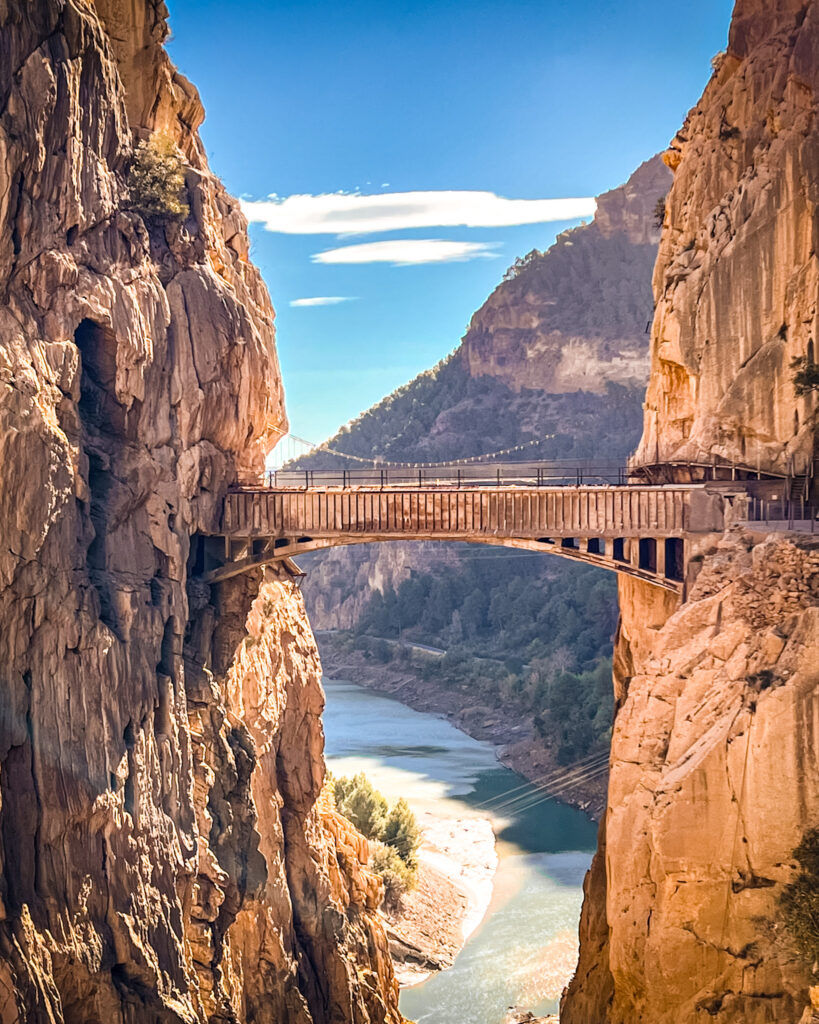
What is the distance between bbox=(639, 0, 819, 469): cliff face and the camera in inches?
1001

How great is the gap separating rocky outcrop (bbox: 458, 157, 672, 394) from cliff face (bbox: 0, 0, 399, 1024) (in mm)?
82600

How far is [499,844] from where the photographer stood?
4938cm

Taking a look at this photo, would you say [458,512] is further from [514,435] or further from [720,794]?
[514,435]

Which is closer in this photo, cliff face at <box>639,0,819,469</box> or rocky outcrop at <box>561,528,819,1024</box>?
rocky outcrop at <box>561,528,819,1024</box>

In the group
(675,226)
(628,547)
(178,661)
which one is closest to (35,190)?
(178,661)

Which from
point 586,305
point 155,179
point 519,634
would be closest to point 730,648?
point 155,179

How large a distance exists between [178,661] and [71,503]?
4707mm

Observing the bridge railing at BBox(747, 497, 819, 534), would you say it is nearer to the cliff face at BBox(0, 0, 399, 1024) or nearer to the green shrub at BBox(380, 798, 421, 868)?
the cliff face at BBox(0, 0, 399, 1024)

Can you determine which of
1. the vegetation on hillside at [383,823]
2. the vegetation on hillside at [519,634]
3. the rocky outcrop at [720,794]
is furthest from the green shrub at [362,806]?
the rocky outcrop at [720,794]

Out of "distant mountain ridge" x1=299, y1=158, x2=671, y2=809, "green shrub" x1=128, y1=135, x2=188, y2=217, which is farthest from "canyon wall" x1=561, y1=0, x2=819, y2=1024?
"distant mountain ridge" x1=299, y1=158, x2=671, y2=809

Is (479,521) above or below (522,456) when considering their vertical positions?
below

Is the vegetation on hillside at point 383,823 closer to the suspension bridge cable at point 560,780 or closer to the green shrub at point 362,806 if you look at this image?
the green shrub at point 362,806

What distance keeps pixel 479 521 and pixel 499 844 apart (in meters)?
26.0

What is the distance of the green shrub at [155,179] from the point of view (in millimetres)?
25188
